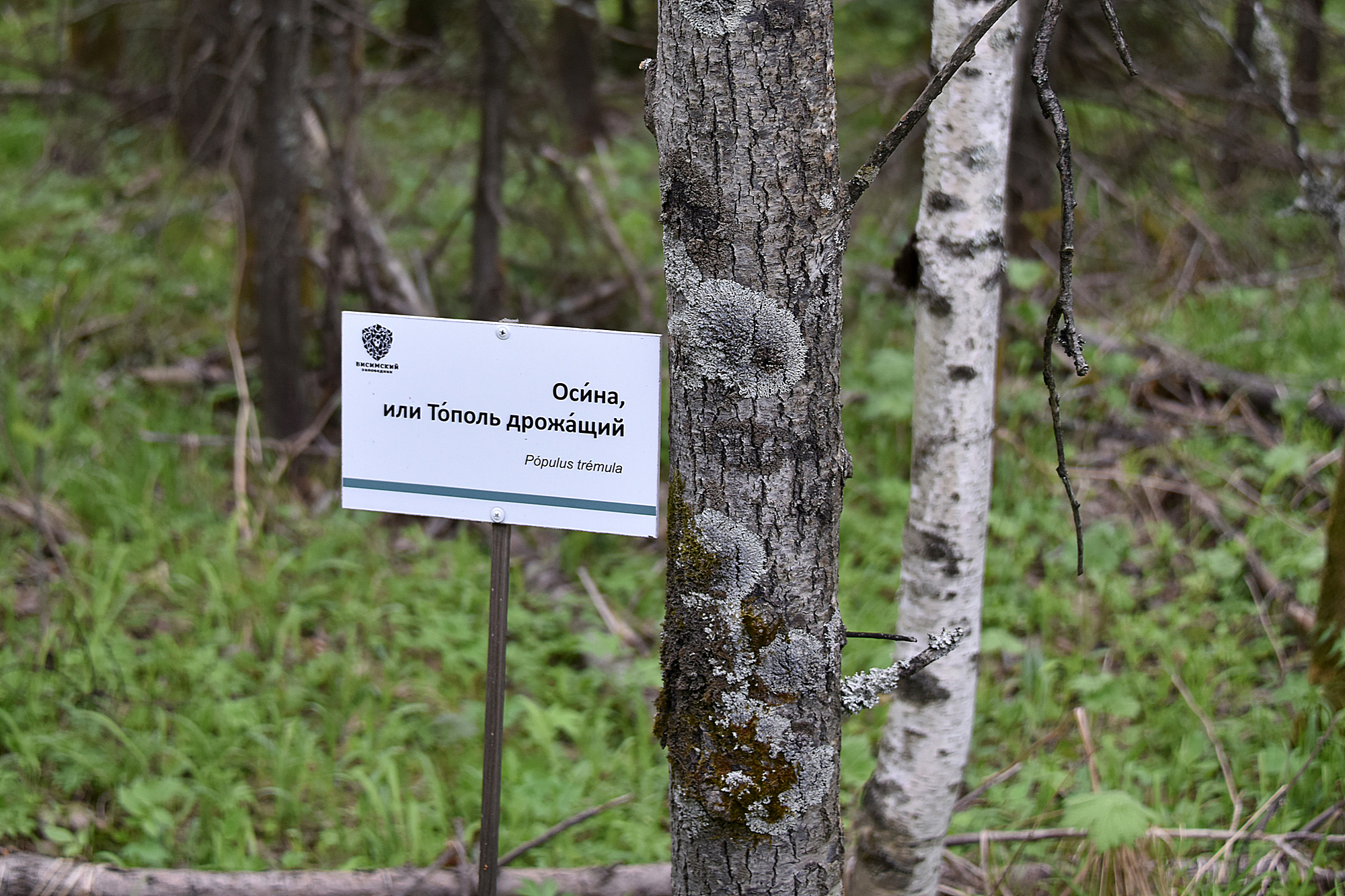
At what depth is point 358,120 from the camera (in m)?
4.68

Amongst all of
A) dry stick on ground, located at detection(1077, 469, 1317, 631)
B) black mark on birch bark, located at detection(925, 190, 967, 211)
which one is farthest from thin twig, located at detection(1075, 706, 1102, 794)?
black mark on birch bark, located at detection(925, 190, 967, 211)

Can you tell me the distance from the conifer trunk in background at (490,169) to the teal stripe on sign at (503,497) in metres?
2.76

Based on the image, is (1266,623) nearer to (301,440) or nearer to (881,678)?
(881,678)

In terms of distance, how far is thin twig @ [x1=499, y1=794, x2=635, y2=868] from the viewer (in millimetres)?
2406

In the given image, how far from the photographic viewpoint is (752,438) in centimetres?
137

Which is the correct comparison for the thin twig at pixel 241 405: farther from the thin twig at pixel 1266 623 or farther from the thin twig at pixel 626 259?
the thin twig at pixel 1266 623

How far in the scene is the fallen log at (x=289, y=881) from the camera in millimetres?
2275

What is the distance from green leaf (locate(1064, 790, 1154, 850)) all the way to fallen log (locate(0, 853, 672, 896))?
0.97 meters

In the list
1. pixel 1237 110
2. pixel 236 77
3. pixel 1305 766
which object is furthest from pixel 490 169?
pixel 1237 110

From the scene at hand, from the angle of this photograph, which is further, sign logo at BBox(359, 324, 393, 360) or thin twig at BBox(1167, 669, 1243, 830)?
thin twig at BBox(1167, 669, 1243, 830)

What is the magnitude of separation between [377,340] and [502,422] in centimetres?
28

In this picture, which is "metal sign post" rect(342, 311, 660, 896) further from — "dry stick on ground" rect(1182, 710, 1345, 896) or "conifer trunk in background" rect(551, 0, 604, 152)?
"conifer trunk in background" rect(551, 0, 604, 152)

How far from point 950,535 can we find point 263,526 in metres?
2.97

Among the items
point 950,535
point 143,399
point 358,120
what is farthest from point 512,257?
point 950,535
